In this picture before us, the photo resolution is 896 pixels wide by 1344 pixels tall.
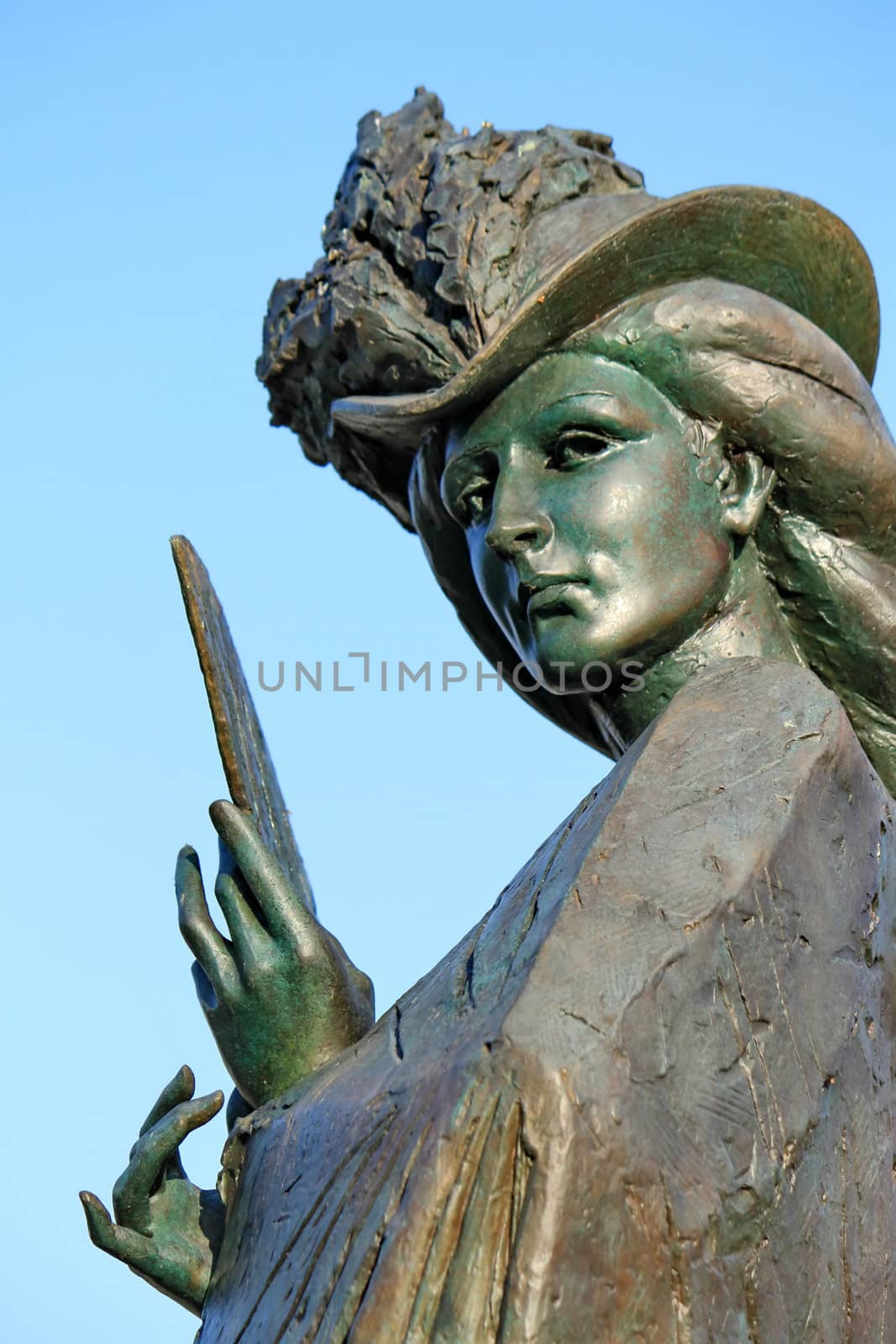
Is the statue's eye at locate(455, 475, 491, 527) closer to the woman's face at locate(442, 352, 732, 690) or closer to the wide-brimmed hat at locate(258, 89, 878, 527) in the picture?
the woman's face at locate(442, 352, 732, 690)

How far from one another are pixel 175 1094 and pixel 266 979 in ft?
1.08

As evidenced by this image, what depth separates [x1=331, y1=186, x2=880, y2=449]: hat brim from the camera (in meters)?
5.20

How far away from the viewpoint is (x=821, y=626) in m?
5.26

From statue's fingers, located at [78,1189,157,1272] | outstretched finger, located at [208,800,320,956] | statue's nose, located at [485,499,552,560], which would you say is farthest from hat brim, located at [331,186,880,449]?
statue's fingers, located at [78,1189,157,1272]

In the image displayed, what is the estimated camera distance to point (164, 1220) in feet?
15.7

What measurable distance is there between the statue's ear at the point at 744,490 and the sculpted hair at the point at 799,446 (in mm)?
29

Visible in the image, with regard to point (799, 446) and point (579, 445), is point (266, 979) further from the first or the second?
point (799, 446)

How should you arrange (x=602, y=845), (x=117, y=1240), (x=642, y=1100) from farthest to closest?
(x=117, y=1240)
(x=602, y=845)
(x=642, y=1100)

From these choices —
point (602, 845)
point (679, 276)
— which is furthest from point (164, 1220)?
point (679, 276)

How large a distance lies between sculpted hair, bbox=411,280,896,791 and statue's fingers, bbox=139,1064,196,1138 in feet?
4.26

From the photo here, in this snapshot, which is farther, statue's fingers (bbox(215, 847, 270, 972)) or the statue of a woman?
statue's fingers (bbox(215, 847, 270, 972))

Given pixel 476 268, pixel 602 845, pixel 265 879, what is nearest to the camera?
pixel 602 845

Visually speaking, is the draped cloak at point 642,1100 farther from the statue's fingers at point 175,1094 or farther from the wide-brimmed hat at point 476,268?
the wide-brimmed hat at point 476,268

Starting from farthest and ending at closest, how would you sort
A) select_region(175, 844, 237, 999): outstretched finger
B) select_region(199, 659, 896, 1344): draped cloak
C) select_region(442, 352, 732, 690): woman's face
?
select_region(442, 352, 732, 690): woman's face, select_region(175, 844, 237, 999): outstretched finger, select_region(199, 659, 896, 1344): draped cloak
